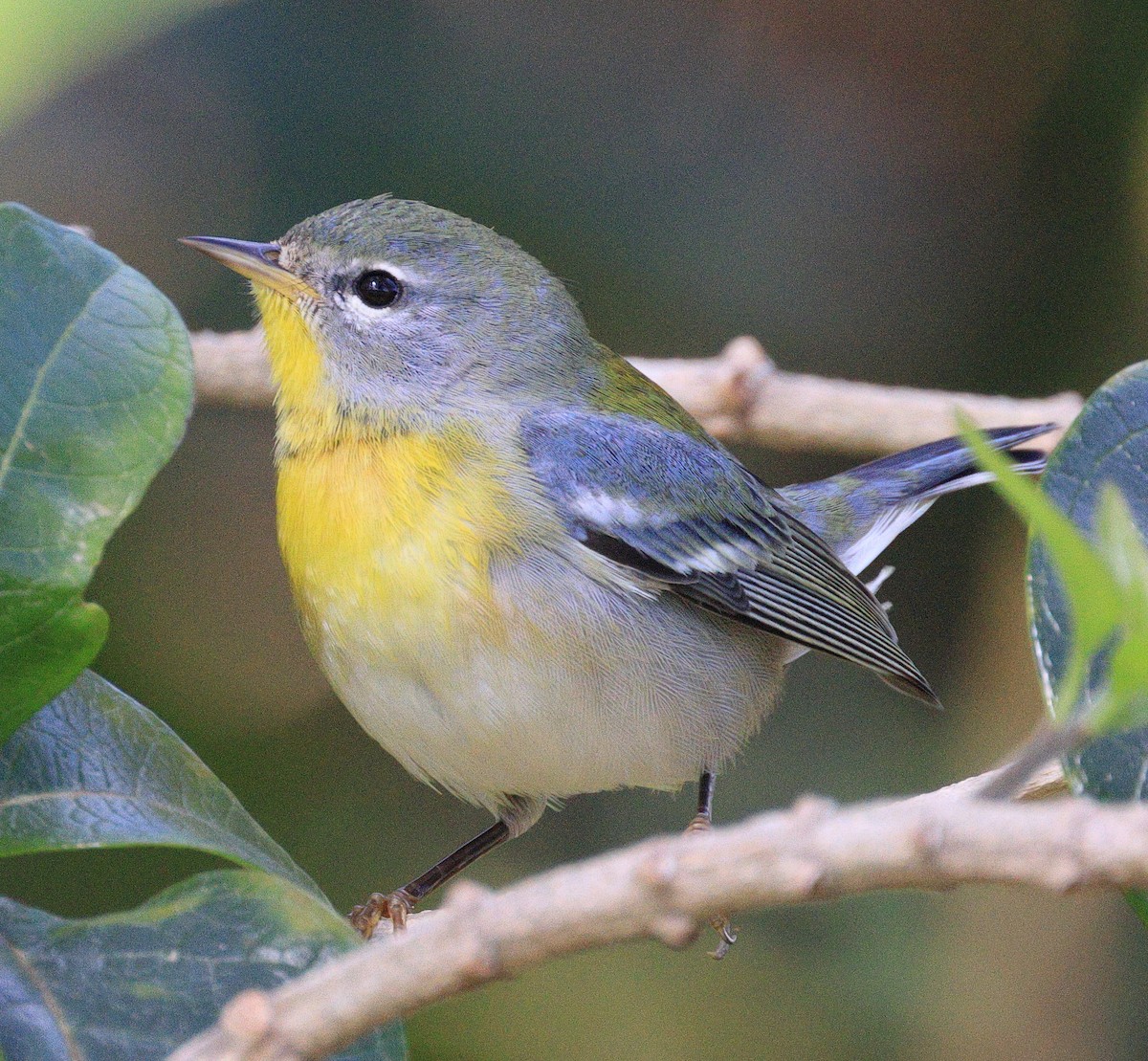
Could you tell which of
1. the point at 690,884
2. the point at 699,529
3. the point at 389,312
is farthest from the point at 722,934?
the point at 690,884

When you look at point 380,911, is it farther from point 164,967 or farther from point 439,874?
point 164,967

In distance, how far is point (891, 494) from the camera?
3926 millimetres

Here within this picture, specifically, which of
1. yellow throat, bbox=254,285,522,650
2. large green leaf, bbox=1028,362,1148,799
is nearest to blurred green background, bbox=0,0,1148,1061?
yellow throat, bbox=254,285,522,650

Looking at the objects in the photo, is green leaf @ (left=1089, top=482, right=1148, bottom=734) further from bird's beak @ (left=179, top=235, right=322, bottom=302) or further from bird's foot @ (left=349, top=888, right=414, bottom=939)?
bird's beak @ (left=179, top=235, right=322, bottom=302)

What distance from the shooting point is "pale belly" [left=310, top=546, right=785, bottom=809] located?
2.58 m

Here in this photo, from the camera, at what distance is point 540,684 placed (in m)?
2.63

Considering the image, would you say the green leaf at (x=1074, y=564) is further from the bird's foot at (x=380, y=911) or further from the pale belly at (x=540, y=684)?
the bird's foot at (x=380, y=911)

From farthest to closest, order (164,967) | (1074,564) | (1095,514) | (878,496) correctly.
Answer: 1. (878,496)
2. (1095,514)
3. (164,967)
4. (1074,564)

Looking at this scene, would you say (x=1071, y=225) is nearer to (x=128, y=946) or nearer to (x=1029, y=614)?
(x=1029, y=614)

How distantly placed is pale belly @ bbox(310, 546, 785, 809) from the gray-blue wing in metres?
0.10

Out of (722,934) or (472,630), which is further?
(722,934)

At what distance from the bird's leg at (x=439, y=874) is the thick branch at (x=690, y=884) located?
171 cm

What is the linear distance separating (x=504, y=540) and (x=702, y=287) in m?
2.75

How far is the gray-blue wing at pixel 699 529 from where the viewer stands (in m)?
2.86
